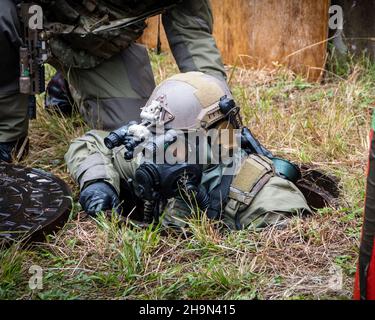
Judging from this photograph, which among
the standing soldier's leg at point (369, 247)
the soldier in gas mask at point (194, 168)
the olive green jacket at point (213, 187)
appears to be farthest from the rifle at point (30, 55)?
the standing soldier's leg at point (369, 247)

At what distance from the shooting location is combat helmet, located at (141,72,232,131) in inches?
119

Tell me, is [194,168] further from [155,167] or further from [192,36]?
[192,36]

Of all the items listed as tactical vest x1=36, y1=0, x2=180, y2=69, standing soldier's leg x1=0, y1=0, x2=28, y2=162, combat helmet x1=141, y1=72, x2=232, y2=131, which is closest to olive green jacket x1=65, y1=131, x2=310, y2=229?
combat helmet x1=141, y1=72, x2=232, y2=131

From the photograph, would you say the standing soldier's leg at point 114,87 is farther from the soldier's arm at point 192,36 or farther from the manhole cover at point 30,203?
the manhole cover at point 30,203

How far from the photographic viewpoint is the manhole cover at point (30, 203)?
2801 millimetres

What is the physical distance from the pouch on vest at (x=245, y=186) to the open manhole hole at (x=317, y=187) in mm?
422

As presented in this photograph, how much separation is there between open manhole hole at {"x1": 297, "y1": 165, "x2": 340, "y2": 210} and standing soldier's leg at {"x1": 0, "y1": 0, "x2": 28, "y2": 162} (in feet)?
5.43

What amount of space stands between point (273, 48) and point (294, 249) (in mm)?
2852

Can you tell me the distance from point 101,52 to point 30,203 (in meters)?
1.36

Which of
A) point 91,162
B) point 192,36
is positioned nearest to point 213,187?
point 91,162

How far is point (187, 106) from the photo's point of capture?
3.04 meters

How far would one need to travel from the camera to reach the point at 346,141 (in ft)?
12.9

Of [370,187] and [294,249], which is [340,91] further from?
[370,187]

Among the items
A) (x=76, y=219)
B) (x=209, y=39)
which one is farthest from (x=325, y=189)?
(x=76, y=219)
